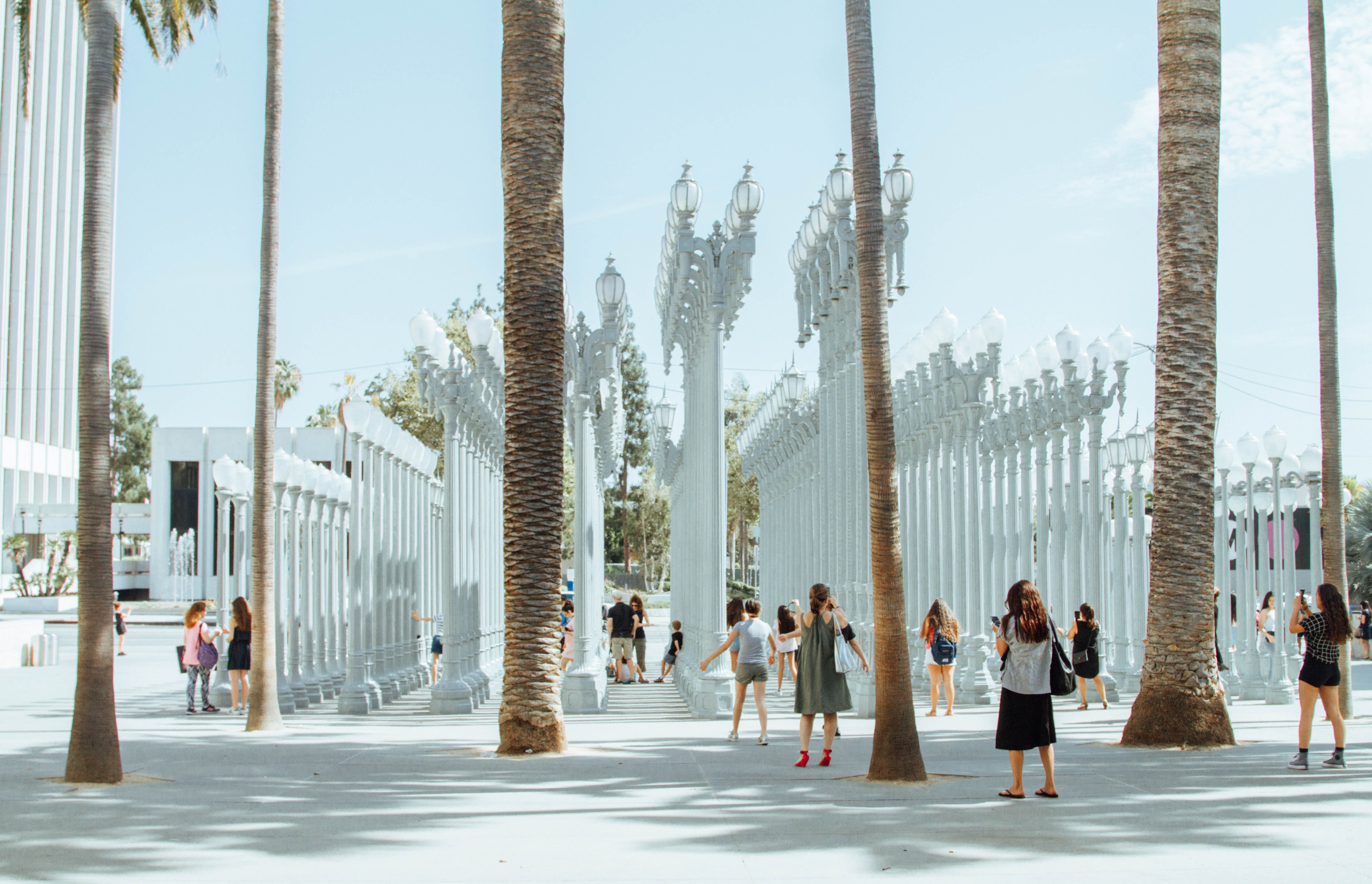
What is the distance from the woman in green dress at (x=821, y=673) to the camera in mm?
10789

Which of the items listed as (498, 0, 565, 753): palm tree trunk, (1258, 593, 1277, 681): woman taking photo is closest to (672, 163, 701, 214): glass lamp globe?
(498, 0, 565, 753): palm tree trunk

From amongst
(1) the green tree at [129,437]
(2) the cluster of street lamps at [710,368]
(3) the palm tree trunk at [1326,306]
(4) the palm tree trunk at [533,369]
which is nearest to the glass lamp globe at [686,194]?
(2) the cluster of street lamps at [710,368]

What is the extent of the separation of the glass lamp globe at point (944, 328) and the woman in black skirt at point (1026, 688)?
28.3 ft

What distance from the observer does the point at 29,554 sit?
246 feet

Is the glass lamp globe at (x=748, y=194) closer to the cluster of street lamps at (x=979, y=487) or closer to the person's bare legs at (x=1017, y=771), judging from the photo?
the cluster of street lamps at (x=979, y=487)

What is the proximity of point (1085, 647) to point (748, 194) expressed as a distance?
647 centimetres

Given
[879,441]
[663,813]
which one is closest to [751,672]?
[879,441]

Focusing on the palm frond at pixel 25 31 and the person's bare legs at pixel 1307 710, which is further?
the palm frond at pixel 25 31

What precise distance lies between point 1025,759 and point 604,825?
4.54 metres

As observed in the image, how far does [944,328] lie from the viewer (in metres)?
17.4

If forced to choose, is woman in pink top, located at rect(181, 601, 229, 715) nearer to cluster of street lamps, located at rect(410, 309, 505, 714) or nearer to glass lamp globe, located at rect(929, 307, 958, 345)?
cluster of street lamps, located at rect(410, 309, 505, 714)

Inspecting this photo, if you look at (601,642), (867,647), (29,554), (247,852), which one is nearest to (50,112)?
(29,554)

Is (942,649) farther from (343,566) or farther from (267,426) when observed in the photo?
(343,566)

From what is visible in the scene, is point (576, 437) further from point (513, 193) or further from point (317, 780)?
point (317, 780)
